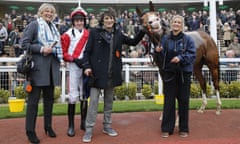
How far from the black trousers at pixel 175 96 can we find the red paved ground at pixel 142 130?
21 centimetres

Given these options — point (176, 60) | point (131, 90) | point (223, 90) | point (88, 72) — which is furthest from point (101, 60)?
point (223, 90)

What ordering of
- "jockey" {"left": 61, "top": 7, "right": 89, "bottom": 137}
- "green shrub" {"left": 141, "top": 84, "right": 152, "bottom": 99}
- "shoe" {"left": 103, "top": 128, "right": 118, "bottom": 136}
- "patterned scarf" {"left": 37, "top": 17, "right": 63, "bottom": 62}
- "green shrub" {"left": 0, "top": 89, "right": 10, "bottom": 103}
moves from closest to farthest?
"patterned scarf" {"left": 37, "top": 17, "right": 63, "bottom": 62} → "jockey" {"left": 61, "top": 7, "right": 89, "bottom": 137} → "shoe" {"left": 103, "top": 128, "right": 118, "bottom": 136} → "green shrub" {"left": 0, "top": 89, "right": 10, "bottom": 103} → "green shrub" {"left": 141, "top": 84, "right": 152, "bottom": 99}

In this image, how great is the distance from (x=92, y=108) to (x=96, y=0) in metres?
20.1

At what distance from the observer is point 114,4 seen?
25031 mm

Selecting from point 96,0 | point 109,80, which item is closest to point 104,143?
point 109,80

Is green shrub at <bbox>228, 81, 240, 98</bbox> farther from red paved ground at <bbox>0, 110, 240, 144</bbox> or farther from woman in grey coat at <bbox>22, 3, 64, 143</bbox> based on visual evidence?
woman in grey coat at <bbox>22, 3, 64, 143</bbox>

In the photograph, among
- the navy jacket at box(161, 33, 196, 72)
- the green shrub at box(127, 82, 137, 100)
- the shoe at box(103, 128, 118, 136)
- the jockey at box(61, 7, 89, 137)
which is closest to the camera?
the navy jacket at box(161, 33, 196, 72)

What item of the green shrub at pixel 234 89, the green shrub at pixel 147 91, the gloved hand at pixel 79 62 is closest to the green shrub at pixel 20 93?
the green shrub at pixel 147 91

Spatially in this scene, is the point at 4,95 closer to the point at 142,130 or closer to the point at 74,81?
the point at 74,81

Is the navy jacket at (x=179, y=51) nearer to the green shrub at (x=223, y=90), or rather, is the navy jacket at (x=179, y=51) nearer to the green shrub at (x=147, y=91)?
the green shrub at (x=147, y=91)

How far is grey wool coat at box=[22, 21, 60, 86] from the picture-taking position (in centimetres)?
509

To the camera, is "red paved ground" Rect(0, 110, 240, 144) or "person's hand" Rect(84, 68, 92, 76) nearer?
"person's hand" Rect(84, 68, 92, 76)

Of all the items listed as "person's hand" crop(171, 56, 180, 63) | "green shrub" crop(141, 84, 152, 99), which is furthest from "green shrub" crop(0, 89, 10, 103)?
"person's hand" crop(171, 56, 180, 63)

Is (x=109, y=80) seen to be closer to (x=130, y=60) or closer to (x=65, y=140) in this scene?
(x=65, y=140)
